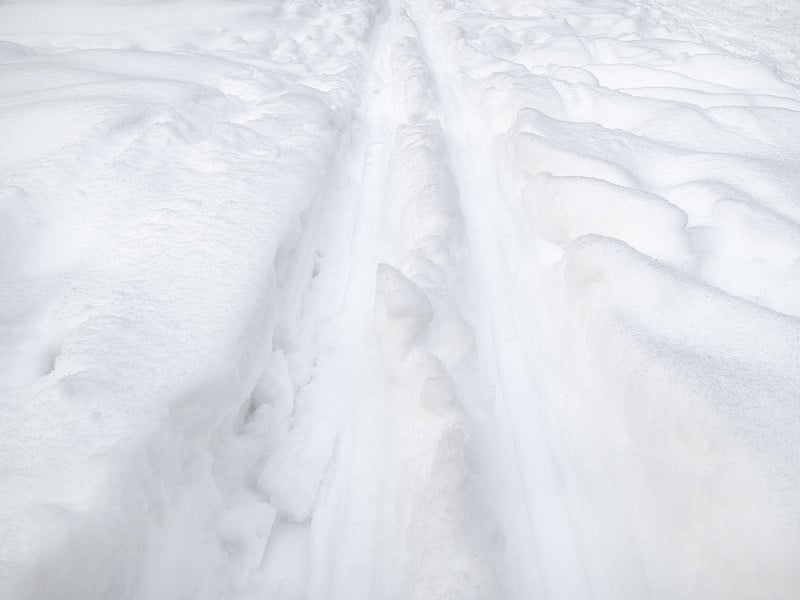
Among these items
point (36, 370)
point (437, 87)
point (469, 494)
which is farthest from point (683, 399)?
point (437, 87)

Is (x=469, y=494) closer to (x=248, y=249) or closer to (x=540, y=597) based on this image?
(x=540, y=597)

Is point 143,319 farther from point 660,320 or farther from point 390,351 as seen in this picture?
point 660,320

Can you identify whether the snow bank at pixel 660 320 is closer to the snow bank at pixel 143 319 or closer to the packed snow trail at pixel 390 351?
the packed snow trail at pixel 390 351

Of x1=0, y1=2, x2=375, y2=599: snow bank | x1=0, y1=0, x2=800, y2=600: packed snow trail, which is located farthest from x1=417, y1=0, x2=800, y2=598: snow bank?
x1=0, y1=2, x2=375, y2=599: snow bank

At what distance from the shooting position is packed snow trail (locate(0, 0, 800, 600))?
939mm

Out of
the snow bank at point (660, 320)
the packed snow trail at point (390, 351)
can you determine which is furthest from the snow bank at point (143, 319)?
the snow bank at point (660, 320)

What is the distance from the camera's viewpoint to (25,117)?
6.61 ft

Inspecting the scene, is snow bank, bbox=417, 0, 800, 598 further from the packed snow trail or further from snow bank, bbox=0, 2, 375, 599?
snow bank, bbox=0, 2, 375, 599

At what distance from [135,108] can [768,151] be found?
2.99 metres

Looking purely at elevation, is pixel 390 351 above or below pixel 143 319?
below

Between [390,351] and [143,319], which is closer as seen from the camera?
[143,319]

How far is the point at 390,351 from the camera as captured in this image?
140cm

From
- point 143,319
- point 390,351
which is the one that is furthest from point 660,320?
point 143,319

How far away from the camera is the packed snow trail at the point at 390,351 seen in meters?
0.94
